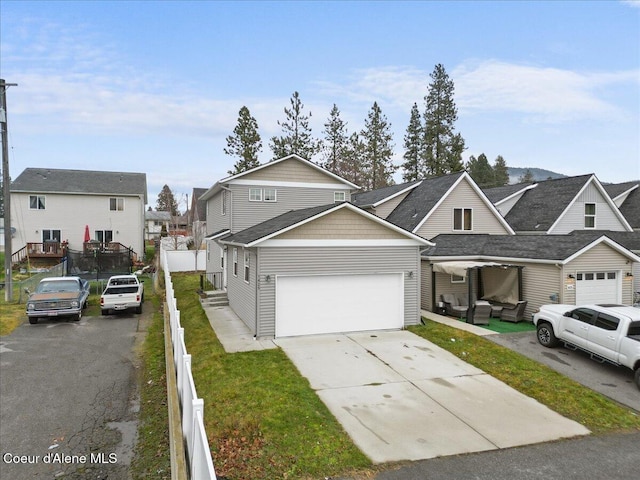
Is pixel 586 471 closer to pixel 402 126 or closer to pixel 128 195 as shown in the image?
pixel 128 195

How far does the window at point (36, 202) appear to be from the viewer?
3300cm

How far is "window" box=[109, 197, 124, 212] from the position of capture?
115ft

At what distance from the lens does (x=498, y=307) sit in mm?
16906

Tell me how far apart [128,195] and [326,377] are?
104ft

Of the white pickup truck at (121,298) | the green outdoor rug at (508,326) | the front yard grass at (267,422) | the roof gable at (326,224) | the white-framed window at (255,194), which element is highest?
the white-framed window at (255,194)

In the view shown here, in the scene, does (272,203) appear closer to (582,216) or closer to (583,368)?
(583,368)

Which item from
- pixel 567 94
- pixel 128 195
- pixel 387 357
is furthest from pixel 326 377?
pixel 128 195

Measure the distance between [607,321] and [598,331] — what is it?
370 mm

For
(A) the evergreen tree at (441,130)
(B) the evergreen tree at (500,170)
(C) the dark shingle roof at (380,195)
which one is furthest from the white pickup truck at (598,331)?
(B) the evergreen tree at (500,170)

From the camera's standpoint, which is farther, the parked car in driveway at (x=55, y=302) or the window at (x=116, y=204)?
the window at (x=116, y=204)

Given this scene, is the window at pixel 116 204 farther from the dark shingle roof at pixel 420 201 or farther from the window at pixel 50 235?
the dark shingle roof at pixel 420 201

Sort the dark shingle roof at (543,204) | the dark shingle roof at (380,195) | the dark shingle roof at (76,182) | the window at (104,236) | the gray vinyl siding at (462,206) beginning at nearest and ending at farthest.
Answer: the gray vinyl siding at (462,206) < the dark shingle roof at (543,204) < the dark shingle roof at (380,195) < the dark shingle roof at (76,182) < the window at (104,236)

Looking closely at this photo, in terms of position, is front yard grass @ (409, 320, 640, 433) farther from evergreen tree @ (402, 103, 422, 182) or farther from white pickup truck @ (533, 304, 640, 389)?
evergreen tree @ (402, 103, 422, 182)

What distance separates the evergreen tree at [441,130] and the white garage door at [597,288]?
1309 inches
